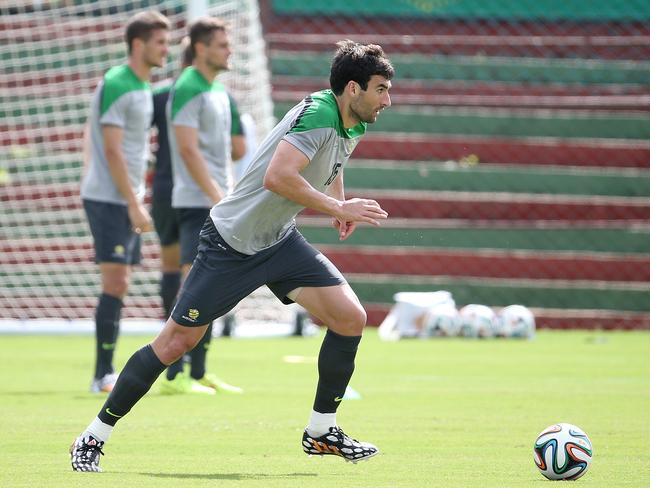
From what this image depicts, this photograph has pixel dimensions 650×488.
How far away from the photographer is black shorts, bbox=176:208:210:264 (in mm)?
7871

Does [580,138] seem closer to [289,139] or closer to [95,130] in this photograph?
[95,130]

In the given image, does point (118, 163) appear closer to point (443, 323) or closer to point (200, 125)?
point (200, 125)

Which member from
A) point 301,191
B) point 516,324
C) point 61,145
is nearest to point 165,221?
point 301,191

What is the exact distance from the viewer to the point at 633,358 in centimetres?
1117

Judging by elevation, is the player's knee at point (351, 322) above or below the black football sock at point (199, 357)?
above

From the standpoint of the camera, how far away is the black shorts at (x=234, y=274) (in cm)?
516

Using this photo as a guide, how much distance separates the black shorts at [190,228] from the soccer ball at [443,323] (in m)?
6.40

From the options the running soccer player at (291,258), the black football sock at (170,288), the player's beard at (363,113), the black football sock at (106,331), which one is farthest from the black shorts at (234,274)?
the black football sock at (170,288)

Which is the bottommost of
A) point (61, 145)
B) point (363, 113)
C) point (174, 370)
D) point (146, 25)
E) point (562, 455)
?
point (61, 145)

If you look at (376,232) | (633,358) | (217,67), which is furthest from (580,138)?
(217,67)

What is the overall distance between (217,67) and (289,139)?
313 cm

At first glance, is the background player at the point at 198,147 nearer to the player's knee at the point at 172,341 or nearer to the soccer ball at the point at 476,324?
the player's knee at the point at 172,341

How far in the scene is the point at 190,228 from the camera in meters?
7.94

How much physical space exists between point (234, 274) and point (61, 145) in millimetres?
11858
